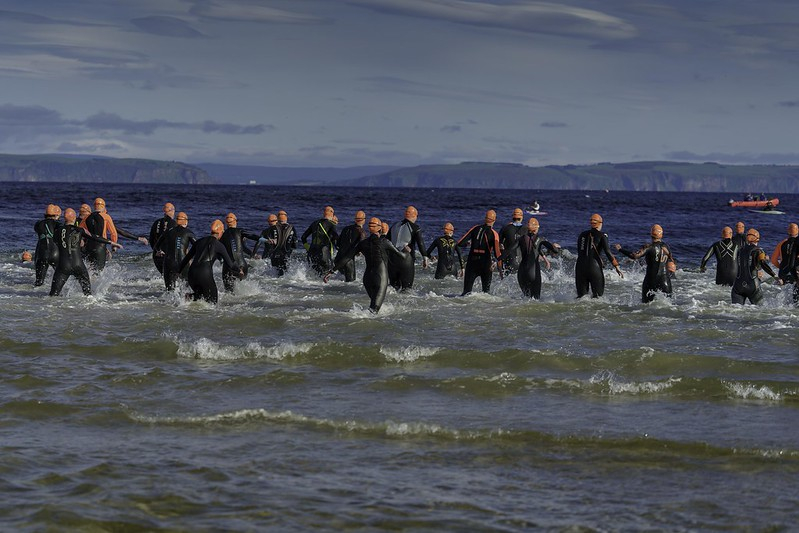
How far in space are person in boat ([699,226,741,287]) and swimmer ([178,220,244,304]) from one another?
1072cm

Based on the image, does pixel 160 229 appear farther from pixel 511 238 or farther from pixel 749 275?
pixel 749 275

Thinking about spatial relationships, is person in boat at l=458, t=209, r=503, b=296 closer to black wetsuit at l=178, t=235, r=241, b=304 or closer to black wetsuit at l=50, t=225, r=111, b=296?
black wetsuit at l=178, t=235, r=241, b=304

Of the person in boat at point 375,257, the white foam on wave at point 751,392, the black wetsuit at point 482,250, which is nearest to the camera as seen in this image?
the white foam on wave at point 751,392

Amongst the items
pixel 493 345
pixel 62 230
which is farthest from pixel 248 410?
pixel 62 230

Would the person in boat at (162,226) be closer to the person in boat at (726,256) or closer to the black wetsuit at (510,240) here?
the black wetsuit at (510,240)

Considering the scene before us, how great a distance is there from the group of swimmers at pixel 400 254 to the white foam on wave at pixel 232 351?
3561 mm

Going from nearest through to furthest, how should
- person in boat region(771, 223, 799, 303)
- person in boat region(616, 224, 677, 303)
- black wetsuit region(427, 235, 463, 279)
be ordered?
1. person in boat region(771, 223, 799, 303)
2. person in boat region(616, 224, 677, 303)
3. black wetsuit region(427, 235, 463, 279)

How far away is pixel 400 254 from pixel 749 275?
289 inches

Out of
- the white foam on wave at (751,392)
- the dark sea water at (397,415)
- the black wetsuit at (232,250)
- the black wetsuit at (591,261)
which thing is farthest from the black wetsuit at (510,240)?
the white foam on wave at (751,392)

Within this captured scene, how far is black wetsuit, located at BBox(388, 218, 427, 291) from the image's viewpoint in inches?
819

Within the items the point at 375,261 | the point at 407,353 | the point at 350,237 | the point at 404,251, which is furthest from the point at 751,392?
the point at 350,237

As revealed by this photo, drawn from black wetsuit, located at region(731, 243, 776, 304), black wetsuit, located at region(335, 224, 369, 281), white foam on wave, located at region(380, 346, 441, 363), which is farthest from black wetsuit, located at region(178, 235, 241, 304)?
black wetsuit, located at region(731, 243, 776, 304)

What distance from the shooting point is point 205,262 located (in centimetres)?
1866

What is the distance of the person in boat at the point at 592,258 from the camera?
65.7 ft
